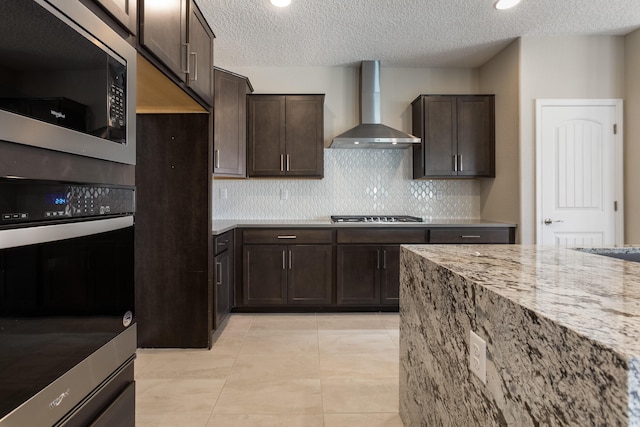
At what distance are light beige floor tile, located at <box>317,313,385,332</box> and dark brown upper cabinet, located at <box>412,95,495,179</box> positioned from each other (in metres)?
1.68

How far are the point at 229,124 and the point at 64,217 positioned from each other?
2.67m

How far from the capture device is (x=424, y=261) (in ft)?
4.31

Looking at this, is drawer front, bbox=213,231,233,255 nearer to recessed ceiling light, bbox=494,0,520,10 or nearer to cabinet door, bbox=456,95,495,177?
cabinet door, bbox=456,95,495,177

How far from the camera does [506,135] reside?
3430 mm

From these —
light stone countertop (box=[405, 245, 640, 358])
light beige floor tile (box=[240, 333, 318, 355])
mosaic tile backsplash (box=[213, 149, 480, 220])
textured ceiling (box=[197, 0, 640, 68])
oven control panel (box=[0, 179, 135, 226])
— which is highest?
textured ceiling (box=[197, 0, 640, 68])

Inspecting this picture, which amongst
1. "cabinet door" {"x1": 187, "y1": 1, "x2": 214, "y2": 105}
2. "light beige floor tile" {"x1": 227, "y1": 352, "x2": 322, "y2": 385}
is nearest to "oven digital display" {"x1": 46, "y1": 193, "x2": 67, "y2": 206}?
"cabinet door" {"x1": 187, "y1": 1, "x2": 214, "y2": 105}

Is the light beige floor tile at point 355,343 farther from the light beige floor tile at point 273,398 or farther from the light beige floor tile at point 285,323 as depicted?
the light beige floor tile at point 273,398

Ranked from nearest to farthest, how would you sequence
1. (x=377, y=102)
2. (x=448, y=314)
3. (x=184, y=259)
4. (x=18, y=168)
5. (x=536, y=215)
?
(x=18, y=168)
(x=448, y=314)
(x=184, y=259)
(x=536, y=215)
(x=377, y=102)

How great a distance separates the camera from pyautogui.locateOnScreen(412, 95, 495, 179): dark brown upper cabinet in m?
3.64

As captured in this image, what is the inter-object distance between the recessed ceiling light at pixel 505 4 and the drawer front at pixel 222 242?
2896mm

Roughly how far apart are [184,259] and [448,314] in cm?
203

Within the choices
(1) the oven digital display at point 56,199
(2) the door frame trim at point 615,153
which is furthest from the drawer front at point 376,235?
(1) the oven digital display at point 56,199

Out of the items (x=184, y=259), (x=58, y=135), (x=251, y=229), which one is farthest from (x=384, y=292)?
(x=58, y=135)

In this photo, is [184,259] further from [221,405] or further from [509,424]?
[509,424]
